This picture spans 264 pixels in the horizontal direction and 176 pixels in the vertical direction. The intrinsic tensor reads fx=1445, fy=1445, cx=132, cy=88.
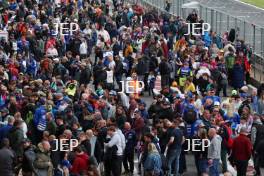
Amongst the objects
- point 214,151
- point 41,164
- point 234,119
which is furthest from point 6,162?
point 234,119

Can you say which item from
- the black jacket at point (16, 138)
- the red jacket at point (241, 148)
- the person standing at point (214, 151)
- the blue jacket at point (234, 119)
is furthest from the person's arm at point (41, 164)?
the blue jacket at point (234, 119)

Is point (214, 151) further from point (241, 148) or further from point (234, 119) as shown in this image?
point (234, 119)

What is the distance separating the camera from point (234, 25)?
5497 cm

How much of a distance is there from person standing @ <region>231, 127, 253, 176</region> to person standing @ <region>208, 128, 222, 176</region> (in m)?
0.44

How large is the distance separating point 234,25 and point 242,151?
68.5 feet

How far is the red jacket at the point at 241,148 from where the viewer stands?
34375mm

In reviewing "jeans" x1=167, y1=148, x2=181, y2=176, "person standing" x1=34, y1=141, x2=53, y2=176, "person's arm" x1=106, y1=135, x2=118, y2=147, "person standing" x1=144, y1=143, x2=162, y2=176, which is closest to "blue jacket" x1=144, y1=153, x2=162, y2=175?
"person standing" x1=144, y1=143, x2=162, y2=176

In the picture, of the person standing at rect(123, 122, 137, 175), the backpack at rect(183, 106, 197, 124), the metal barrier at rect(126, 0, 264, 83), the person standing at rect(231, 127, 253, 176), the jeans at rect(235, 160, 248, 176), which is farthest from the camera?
the metal barrier at rect(126, 0, 264, 83)

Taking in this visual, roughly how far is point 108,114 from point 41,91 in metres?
2.41

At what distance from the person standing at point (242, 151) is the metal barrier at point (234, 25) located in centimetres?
1368

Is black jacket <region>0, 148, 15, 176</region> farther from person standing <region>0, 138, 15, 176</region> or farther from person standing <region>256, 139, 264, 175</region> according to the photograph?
person standing <region>256, 139, 264, 175</region>

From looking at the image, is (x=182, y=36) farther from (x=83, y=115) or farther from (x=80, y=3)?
(x=83, y=115)

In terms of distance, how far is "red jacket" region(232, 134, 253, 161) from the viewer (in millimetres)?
34375

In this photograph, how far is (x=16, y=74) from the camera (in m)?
42.6
